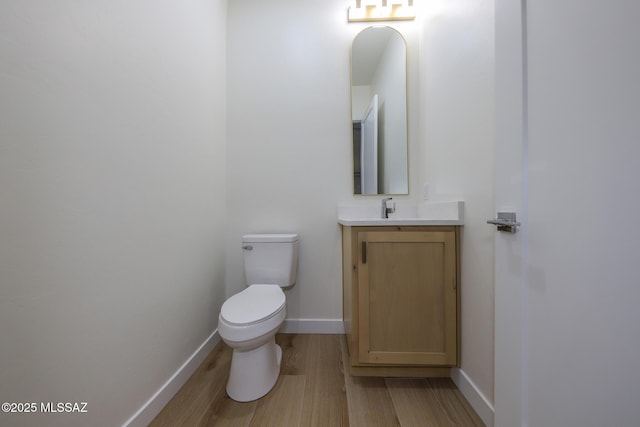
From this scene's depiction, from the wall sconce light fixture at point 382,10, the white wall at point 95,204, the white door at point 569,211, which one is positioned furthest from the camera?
the wall sconce light fixture at point 382,10

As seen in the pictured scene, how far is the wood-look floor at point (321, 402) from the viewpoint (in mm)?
986

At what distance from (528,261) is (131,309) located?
1377mm

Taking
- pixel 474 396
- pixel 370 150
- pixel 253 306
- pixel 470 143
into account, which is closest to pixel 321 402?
pixel 253 306

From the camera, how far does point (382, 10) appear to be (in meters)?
1.67

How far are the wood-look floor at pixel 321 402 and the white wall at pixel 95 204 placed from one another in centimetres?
20

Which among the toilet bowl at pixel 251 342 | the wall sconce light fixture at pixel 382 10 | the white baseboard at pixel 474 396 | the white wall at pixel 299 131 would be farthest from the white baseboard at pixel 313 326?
the wall sconce light fixture at pixel 382 10

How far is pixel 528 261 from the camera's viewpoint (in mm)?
636

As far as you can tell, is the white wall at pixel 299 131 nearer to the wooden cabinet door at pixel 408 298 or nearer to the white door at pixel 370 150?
the white door at pixel 370 150

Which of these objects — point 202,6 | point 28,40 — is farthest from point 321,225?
point 202,6

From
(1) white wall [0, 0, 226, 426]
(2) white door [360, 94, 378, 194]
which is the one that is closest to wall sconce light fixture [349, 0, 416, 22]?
(2) white door [360, 94, 378, 194]

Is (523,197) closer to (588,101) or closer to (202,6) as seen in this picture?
(588,101)

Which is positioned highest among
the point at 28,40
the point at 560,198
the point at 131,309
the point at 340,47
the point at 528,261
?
the point at 340,47

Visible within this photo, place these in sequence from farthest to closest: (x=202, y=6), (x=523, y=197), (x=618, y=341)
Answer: (x=202, y=6) < (x=523, y=197) < (x=618, y=341)

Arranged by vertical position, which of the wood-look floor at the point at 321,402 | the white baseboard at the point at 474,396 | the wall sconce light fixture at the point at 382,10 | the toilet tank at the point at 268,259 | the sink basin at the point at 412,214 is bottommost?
the wood-look floor at the point at 321,402
